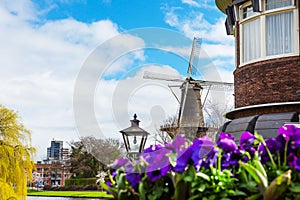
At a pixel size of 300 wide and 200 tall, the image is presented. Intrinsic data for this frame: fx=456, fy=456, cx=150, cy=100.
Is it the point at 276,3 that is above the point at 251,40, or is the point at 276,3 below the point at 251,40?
above

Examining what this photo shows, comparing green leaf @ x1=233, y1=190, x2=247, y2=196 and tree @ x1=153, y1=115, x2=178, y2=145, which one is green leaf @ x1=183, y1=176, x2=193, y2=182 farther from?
tree @ x1=153, y1=115, x2=178, y2=145

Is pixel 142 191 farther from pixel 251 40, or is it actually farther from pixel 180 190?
pixel 251 40

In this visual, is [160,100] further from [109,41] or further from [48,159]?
[48,159]

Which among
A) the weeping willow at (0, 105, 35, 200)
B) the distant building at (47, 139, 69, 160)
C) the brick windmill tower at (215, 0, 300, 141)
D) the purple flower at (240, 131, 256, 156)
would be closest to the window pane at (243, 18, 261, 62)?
the brick windmill tower at (215, 0, 300, 141)

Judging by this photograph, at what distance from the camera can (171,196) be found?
72.6 inches

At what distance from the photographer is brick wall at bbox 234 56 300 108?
7.96 metres

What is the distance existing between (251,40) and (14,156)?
50.2ft

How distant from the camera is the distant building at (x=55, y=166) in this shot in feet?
236

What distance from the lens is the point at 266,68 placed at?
328 inches

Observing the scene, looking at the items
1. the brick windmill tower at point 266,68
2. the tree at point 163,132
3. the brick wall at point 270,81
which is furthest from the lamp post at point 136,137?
the brick wall at point 270,81

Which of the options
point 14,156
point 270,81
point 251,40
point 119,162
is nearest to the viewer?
point 119,162

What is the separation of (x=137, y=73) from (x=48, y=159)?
82505 mm

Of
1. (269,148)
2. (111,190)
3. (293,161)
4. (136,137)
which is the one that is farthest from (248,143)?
(136,137)

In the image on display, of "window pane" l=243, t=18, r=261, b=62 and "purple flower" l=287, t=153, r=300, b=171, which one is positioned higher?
"window pane" l=243, t=18, r=261, b=62
